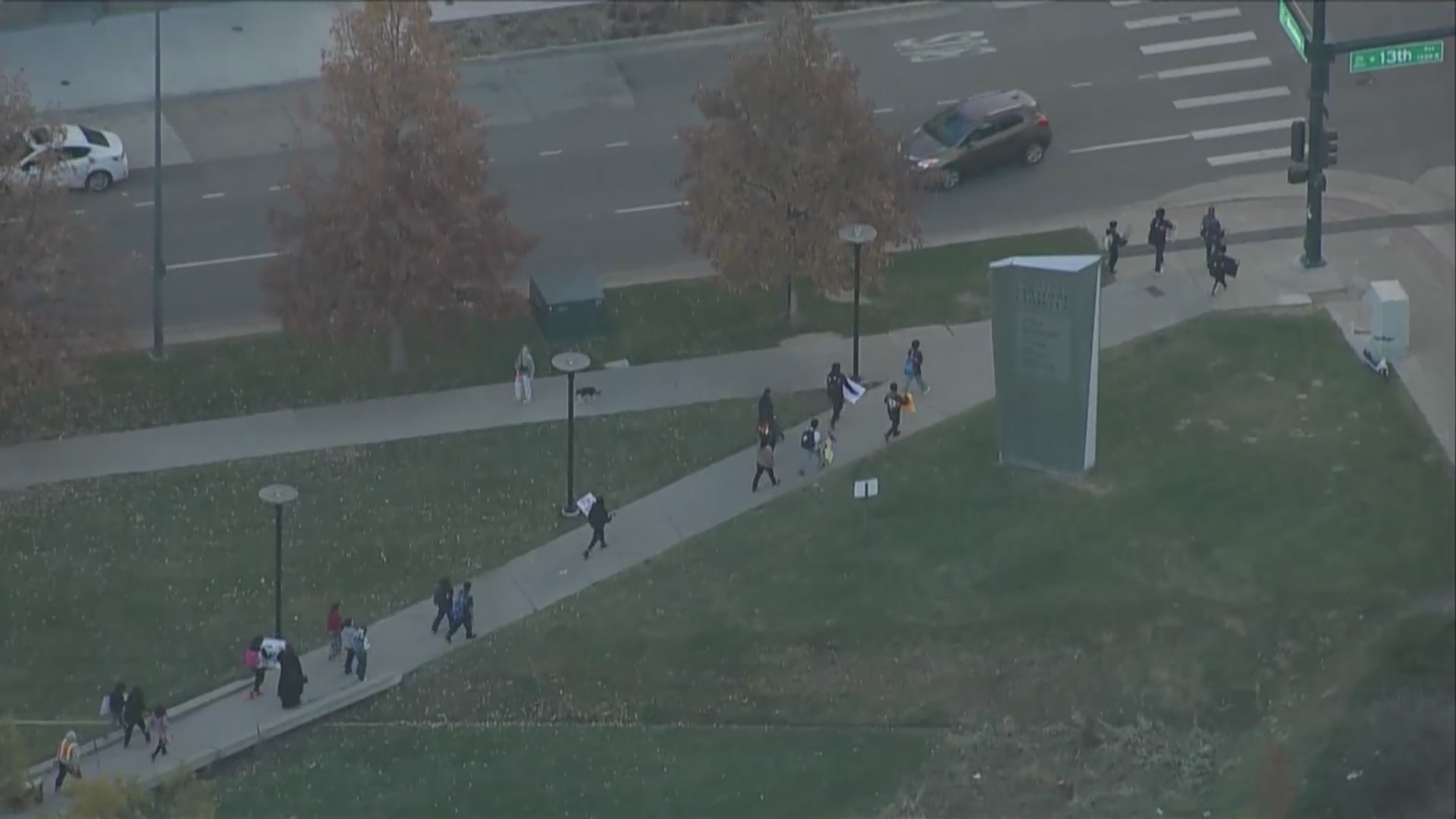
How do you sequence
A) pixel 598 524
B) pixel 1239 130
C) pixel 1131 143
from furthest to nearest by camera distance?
pixel 1239 130 < pixel 1131 143 < pixel 598 524

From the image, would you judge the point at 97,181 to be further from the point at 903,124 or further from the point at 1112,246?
the point at 1112,246

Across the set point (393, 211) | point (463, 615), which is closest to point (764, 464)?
point (463, 615)

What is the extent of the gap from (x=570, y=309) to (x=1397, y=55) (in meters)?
13.7

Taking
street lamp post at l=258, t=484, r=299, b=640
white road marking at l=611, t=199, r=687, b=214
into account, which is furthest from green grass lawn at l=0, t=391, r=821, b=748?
white road marking at l=611, t=199, r=687, b=214

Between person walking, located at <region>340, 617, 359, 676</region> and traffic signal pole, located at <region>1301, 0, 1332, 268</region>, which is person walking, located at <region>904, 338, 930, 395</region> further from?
person walking, located at <region>340, 617, 359, 676</region>

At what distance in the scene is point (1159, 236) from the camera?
48.9 metres

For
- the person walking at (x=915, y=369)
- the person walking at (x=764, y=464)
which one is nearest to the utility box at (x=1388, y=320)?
the person walking at (x=915, y=369)

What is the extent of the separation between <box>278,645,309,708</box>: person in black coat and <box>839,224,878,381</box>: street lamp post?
10.6 m

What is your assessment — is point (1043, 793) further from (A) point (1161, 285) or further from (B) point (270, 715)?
(A) point (1161, 285)

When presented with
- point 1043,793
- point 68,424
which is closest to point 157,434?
point 68,424

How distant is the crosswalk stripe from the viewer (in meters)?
55.4

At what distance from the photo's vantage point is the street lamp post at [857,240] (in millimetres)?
44312

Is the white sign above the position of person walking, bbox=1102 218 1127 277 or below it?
above

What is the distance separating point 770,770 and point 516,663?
415 cm
